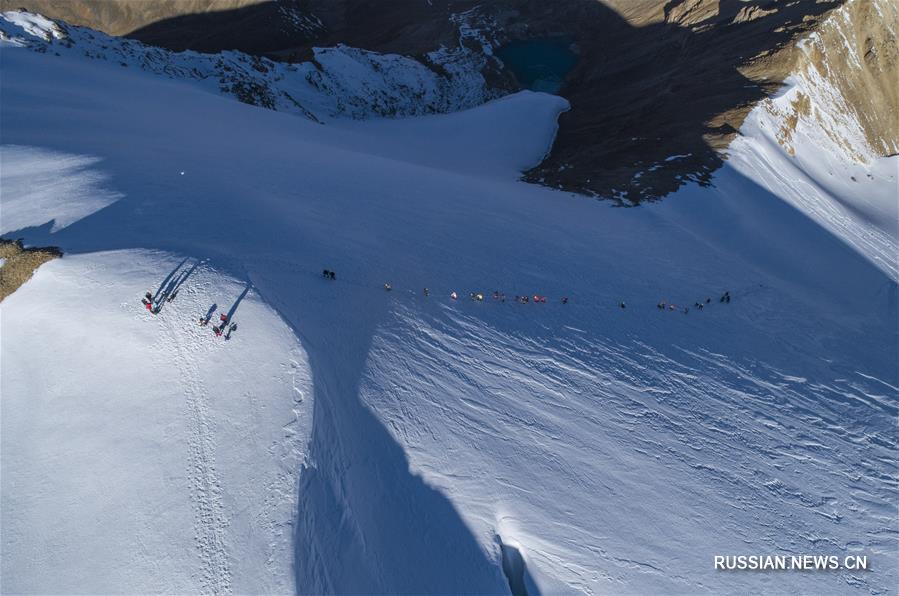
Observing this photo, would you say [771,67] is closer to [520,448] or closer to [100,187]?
[520,448]

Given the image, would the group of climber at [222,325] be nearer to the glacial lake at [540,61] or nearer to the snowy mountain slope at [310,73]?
the snowy mountain slope at [310,73]

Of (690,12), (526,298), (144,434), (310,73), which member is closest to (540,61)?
(690,12)

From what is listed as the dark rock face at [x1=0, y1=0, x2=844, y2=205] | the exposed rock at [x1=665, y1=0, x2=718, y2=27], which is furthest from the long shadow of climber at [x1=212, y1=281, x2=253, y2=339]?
the exposed rock at [x1=665, y1=0, x2=718, y2=27]

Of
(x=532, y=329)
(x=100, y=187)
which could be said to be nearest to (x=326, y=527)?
(x=532, y=329)

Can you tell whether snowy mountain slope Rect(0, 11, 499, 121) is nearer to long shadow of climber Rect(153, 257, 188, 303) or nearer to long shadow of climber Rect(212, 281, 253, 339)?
long shadow of climber Rect(153, 257, 188, 303)

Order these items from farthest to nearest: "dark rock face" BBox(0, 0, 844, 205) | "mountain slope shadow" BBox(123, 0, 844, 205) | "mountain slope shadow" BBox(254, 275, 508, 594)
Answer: "dark rock face" BBox(0, 0, 844, 205) < "mountain slope shadow" BBox(123, 0, 844, 205) < "mountain slope shadow" BBox(254, 275, 508, 594)
